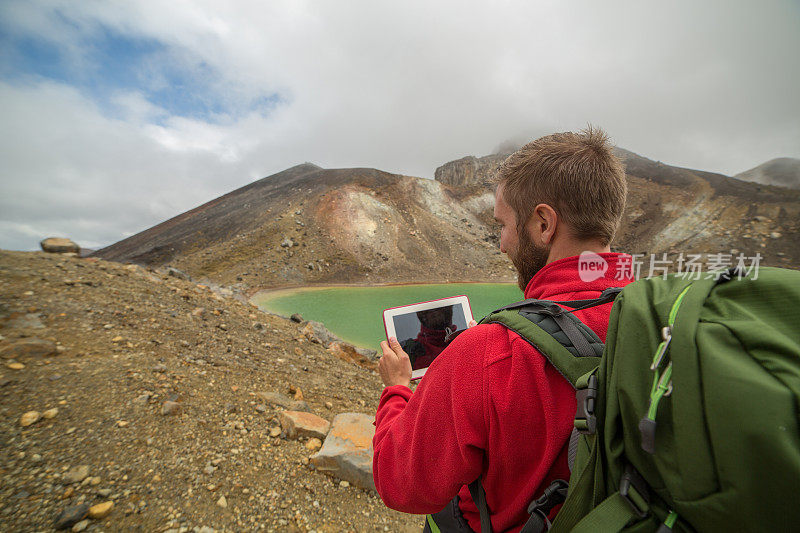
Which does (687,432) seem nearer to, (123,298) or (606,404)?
(606,404)

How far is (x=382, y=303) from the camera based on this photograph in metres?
21.6

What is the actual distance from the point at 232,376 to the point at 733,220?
50869mm

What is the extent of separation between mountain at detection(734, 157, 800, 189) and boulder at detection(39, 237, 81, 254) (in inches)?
4315

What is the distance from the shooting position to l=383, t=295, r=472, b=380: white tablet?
2395 mm

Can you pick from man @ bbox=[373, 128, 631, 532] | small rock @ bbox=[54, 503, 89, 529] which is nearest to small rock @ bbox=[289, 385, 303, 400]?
small rock @ bbox=[54, 503, 89, 529]

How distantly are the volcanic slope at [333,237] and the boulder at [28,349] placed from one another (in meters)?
22.8

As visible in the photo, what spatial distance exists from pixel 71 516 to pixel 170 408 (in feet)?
4.17

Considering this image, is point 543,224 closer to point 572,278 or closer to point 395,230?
point 572,278

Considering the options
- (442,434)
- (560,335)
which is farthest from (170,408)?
(560,335)

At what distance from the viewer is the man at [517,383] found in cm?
117

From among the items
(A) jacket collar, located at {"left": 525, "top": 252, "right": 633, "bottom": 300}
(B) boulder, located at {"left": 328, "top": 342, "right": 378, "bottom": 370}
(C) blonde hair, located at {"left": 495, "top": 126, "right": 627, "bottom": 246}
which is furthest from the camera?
(B) boulder, located at {"left": 328, "top": 342, "right": 378, "bottom": 370}

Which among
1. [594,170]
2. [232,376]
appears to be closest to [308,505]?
[232,376]

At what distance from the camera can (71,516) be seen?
2354 mm

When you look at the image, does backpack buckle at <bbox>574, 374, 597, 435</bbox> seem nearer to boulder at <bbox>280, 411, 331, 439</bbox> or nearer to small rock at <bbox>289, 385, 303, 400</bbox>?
boulder at <bbox>280, 411, 331, 439</bbox>
